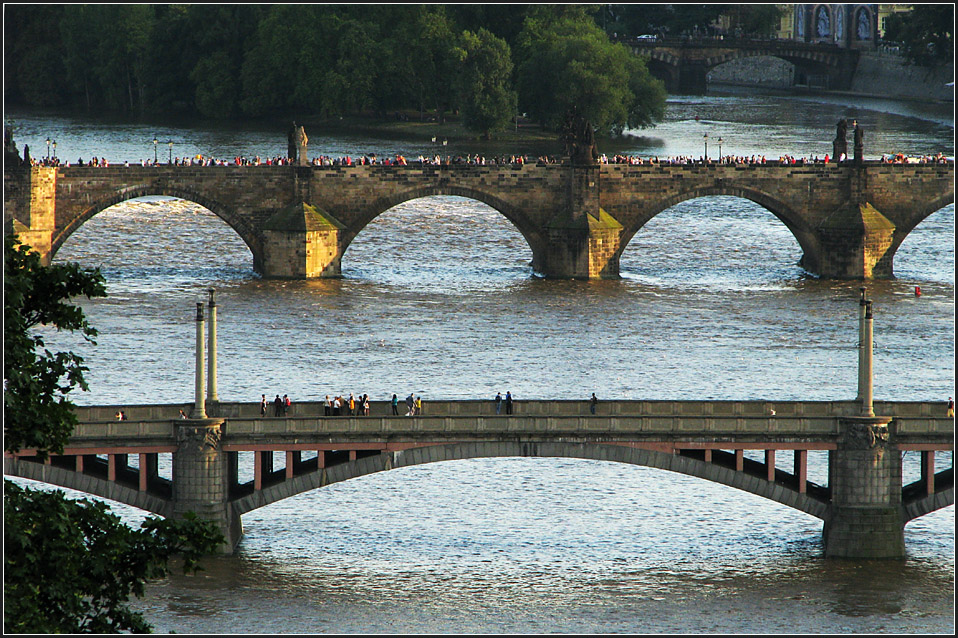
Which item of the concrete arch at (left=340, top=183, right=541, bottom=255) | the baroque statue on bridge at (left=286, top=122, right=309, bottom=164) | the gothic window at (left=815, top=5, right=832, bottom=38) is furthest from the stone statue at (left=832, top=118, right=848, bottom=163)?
the gothic window at (left=815, top=5, right=832, bottom=38)

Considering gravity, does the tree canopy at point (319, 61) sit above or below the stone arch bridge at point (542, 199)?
above

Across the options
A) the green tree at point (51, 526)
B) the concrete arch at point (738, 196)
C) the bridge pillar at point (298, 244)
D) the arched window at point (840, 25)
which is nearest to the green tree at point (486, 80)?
the concrete arch at point (738, 196)

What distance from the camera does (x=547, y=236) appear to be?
8644 centimetres

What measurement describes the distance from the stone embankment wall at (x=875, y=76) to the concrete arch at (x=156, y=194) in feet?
223

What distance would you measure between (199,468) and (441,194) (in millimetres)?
43900

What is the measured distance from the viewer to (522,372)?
66.6 meters

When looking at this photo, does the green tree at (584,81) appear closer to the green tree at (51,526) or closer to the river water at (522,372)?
the river water at (522,372)

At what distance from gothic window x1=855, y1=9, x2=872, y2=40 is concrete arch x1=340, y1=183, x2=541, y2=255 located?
78.0 metres

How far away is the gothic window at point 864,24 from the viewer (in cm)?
15612

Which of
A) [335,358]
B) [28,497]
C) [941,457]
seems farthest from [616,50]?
[28,497]

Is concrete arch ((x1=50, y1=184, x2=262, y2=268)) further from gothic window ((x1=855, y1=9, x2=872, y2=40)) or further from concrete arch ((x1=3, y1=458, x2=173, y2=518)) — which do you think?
gothic window ((x1=855, y1=9, x2=872, y2=40))

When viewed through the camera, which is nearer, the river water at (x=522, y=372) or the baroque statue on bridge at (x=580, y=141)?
the river water at (x=522, y=372)

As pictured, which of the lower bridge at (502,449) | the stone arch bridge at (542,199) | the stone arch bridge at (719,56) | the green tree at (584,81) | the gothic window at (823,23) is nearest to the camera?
the lower bridge at (502,449)

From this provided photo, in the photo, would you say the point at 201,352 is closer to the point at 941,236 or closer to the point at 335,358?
the point at 335,358
